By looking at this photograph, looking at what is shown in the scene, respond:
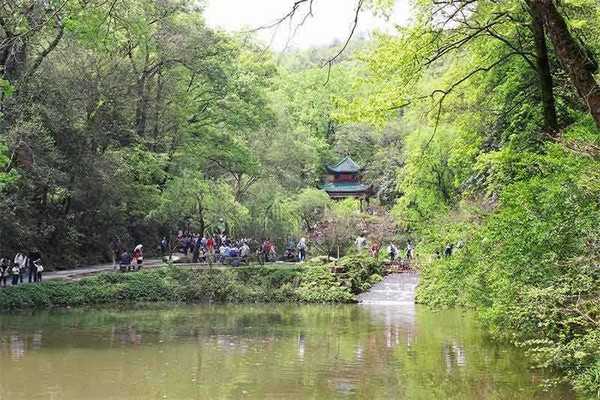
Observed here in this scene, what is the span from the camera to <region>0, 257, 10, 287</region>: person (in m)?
22.0

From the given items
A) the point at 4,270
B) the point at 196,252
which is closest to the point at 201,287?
the point at 196,252

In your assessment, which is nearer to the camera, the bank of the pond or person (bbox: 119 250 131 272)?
the bank of the pond

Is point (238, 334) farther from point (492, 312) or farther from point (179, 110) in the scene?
point (179, 110)

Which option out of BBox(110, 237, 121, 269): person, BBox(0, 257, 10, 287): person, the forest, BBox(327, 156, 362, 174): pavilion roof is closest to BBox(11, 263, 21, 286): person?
BBox(0, 257, 10, 287): person

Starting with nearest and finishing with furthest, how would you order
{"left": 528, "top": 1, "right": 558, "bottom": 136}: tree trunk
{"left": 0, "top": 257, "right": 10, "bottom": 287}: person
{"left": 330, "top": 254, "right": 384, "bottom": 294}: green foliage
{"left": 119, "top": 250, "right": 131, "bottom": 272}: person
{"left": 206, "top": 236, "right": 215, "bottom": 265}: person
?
1. {"left": 528, "top": 1, "right": 558, "bottom": 136}: tree trunk
2. {"left": 0, "top": 257, "right": 10, "bottom": 287}: person
3. {"left": 119, "top": 250, "right": 131, "bottom": 272}: person
4. {"left": 206, "top": 236, "right": 215, "bottom": 265}: person
5. {"left": 330, "top": 254, "right": 384, "bottom": 294}: green foliage

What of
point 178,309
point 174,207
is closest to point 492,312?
point 178,309

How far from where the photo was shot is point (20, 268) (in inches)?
887

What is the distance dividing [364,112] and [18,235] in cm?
1544

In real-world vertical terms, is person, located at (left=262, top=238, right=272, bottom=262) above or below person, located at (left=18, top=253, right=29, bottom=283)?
above

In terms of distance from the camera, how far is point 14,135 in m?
20.1

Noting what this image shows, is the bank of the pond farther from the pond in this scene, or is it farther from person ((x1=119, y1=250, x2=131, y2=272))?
the pond

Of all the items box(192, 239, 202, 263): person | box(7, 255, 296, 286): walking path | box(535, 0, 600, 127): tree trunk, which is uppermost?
box(535, 0, 600, 127): tree trunk

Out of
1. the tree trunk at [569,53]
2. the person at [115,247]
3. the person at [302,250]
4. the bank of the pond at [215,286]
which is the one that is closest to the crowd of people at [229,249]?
the person at [302,250]

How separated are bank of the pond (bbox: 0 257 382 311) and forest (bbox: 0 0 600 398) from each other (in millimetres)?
2527
